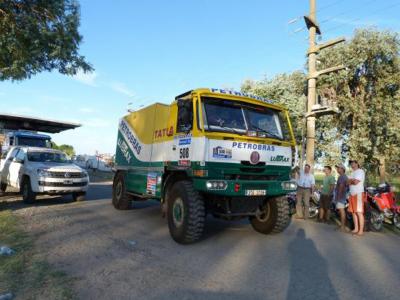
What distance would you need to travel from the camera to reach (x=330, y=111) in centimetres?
1195

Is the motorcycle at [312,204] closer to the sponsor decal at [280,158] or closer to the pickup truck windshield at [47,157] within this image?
the sponsor decal at [280,158]

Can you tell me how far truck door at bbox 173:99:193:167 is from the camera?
290 inches

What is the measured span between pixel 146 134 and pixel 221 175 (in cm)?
347

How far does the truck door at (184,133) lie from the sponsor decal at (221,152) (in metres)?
0.53

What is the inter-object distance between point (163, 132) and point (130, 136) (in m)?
2.49

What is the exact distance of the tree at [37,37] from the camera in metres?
11.0

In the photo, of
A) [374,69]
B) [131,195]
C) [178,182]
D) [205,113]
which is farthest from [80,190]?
[374,69]

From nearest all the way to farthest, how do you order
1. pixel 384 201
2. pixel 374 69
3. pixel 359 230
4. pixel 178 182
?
pixel 178 182
pixel 359 230
pixel 384 201
pixel 374 69

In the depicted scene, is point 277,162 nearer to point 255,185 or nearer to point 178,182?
point 255,185

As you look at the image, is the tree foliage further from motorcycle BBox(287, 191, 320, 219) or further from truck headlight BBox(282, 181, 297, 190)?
truck headlight BBox(282, 181, 297, 190)

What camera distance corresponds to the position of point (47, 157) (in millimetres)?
13453

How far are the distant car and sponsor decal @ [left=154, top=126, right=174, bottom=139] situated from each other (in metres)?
4.63

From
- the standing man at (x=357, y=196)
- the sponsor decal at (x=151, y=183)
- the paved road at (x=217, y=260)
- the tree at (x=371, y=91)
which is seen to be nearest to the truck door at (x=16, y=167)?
the paved road at (x=217, y=260)

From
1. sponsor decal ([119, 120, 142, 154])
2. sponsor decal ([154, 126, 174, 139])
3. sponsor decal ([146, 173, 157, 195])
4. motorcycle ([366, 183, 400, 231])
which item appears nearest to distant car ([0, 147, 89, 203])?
sponsor decal ([119, 120, 142, 154])
